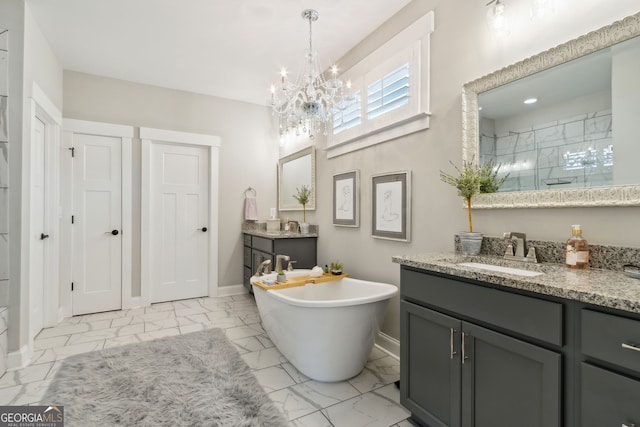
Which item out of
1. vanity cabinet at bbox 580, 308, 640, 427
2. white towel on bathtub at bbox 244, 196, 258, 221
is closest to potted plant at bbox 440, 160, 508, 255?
vanity cabinet at bbox 580, 308, 640, 427

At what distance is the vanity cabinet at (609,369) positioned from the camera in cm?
87

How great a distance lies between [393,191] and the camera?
247 cm

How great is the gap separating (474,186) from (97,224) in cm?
400

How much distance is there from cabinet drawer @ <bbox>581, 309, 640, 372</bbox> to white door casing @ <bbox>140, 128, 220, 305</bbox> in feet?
13.0

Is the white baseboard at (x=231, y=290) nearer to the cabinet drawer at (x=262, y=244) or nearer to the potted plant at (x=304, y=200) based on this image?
the cabinet drawer at (x=262, y=244)

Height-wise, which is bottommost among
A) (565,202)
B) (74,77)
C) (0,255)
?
(0,255)

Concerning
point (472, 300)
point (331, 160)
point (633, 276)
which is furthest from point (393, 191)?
point (633, 276)

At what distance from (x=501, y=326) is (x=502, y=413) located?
1.16 ft

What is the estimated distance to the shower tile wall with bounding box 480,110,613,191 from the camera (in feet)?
4.42

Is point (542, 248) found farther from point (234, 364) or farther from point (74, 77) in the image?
point (74, 77)

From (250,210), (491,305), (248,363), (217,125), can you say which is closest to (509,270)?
(491,305)

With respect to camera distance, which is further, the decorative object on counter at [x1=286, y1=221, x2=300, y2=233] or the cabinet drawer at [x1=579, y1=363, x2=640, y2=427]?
the decorative object on counter at [x1=286, y1=221, x2=300, y2=233]

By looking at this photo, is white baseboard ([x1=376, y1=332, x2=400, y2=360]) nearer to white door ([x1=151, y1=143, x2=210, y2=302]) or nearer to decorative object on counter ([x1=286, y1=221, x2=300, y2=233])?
decorative object on counter ([x1=286, y1=221, x2=300, y2=233])

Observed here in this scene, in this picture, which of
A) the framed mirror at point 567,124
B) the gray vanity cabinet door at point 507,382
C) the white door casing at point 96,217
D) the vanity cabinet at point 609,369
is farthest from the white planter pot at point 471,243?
the white door casing at point 96,217
